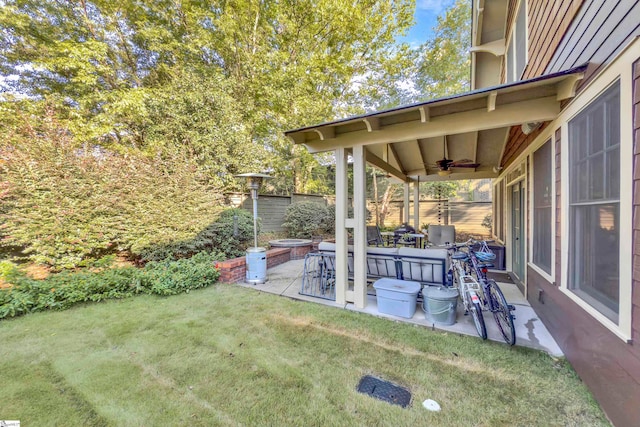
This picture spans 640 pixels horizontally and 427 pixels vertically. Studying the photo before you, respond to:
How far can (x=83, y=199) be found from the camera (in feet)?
15.9

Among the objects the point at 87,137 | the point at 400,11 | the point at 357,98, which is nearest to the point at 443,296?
the point at 87,137

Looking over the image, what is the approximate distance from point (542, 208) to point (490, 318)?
1552mm

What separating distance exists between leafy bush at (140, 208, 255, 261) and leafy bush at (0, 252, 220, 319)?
0.53 meters

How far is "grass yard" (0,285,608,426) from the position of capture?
1.83 meters

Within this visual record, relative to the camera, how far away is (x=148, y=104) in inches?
289

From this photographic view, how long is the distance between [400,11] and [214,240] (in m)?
11.9

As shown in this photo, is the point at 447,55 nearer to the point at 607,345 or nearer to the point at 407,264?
the point at 407,264

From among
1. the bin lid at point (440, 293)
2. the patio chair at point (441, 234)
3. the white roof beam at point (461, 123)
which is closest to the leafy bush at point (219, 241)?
the white roof beam at point (461, 123)

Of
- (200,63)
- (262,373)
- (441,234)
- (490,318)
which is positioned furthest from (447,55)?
(262,373)

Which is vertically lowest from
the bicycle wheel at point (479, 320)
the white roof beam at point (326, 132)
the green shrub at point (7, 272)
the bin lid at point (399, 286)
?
the bicycle wheel at point (479, 320)

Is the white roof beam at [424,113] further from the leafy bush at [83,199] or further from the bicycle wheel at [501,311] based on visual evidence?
the leafy bush at [83,199]

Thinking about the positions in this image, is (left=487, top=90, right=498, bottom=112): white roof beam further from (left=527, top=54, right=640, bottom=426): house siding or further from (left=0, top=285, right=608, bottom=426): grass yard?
(left=0, top=285, right=608, bottom=426): grass yard

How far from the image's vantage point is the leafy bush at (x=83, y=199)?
438 centimetres

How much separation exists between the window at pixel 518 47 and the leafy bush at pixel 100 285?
654cm
